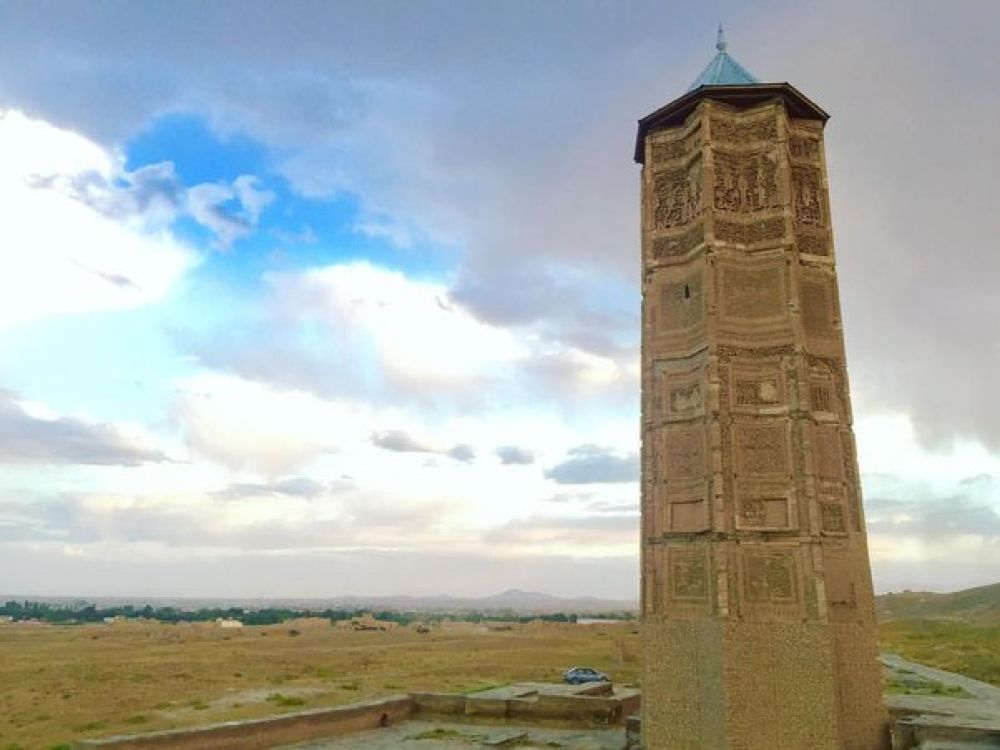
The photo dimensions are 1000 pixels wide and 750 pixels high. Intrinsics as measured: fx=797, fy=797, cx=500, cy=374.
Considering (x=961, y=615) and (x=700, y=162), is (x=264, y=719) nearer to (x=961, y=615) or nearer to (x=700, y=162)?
(x=700, y=162)

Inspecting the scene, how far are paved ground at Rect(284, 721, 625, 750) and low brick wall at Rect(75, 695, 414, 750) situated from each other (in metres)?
0.31

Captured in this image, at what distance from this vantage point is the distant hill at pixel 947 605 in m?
80.1

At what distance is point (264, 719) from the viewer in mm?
15109

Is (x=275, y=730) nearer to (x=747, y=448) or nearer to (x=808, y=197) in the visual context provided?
(x=747, y=448)

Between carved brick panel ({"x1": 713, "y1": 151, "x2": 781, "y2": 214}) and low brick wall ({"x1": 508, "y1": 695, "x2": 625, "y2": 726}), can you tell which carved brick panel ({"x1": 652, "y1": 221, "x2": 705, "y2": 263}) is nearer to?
carved brick panel ({"x1": 713, "y1": 151, "x2": 781, "y2": 214})

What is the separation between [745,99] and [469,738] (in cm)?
1325

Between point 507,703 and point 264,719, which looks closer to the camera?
point 264,719

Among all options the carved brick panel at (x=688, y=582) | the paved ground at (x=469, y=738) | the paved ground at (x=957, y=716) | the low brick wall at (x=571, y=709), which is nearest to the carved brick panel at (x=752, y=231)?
the carved brick panel at (x=688, y=582)

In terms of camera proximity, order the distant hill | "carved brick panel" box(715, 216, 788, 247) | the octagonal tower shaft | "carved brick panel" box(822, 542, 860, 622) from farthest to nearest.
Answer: the distant hill
"carved brick panel" box(715, 216, 788, 247)
"carved brick panel" box(822, 542, 860, 622)
the octagonal tower shaft

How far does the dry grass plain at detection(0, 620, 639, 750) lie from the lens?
22.4 m

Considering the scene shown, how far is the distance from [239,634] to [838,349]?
193ft

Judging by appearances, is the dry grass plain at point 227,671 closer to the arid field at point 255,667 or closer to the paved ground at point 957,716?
the arid field at point 255,667

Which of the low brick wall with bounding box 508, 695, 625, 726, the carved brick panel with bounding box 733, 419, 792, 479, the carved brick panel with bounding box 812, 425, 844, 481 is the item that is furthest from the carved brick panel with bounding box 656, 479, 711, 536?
the low brick wall with bounding box 508, 695, 625, 726

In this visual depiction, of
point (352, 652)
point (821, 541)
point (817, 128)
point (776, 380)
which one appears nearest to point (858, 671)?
point (821, 541)
